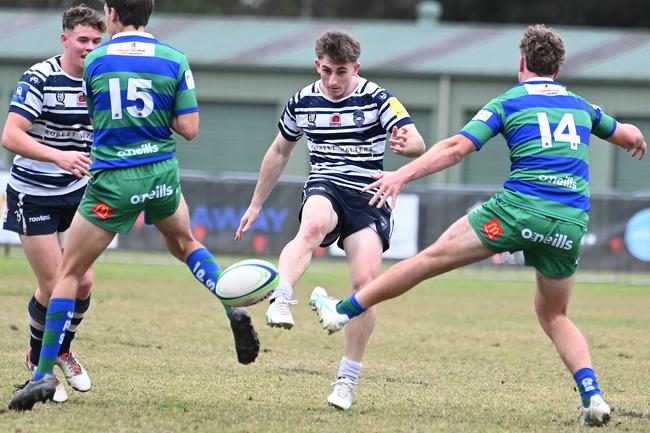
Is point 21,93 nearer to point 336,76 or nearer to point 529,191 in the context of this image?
point 336,76

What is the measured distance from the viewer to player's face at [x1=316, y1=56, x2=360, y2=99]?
22.7ft

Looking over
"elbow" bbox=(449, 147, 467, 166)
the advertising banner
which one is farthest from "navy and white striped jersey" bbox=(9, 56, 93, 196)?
the advertising banner

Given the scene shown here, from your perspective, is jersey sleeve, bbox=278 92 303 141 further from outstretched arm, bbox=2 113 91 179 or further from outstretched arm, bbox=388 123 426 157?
outstretched arm, bbox=2 113 91 179

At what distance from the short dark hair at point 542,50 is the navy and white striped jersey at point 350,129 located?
895 mm

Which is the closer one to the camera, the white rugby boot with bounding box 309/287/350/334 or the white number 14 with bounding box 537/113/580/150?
the white number 14 with bounding box 537/113/580/150

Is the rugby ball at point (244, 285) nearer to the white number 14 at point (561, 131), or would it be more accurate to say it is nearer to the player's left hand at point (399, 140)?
the player's left hand at point (399, 140)

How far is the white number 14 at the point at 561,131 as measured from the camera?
20.5 ft

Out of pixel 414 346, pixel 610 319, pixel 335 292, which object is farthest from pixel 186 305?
pixel 610 319

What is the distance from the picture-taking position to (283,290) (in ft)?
21.7

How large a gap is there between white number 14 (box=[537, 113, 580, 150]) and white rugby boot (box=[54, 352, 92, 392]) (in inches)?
122

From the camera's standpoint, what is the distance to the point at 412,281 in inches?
252

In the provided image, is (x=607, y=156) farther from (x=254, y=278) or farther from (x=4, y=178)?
(x=254, y=278)

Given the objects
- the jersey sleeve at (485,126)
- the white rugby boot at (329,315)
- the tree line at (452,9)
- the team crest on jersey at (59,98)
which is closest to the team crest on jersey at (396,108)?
the jersey sleeve at (485,126)

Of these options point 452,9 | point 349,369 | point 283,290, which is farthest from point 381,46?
point 283,290
